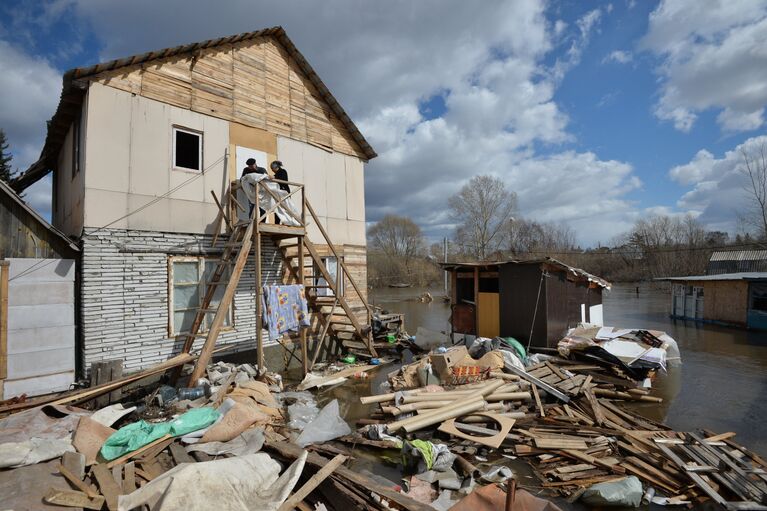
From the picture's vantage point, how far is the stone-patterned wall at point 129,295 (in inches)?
305

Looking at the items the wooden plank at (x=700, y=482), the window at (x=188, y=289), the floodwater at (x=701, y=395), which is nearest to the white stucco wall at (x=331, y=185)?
the window at (x=188, y=289)

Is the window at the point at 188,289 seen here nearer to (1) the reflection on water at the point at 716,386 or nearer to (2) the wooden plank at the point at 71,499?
(1) the reflection on water at the point at 716,386

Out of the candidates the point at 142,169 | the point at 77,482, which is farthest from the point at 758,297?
the point at 142,169

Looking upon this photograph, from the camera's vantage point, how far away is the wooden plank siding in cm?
900

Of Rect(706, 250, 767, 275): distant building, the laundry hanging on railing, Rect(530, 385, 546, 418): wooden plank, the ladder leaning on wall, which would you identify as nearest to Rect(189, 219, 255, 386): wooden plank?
the ladder leaning on wall

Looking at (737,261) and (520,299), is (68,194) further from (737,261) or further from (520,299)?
(737,261)

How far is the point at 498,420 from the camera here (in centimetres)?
641

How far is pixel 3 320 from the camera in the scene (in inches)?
275

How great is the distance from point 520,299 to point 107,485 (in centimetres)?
1090

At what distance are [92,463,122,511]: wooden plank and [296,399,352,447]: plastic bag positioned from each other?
2.41 meters

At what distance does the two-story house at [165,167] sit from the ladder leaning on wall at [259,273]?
38cm

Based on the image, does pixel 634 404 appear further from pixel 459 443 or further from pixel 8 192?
pixel 8 192

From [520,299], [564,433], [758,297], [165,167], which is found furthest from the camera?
[758,297]

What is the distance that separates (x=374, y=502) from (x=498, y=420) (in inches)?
122
